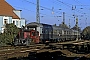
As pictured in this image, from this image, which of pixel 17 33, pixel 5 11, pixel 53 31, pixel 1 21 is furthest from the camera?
pixel 5 11

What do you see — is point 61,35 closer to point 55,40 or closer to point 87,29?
point 55,40

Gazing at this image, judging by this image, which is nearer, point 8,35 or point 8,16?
point 8,35

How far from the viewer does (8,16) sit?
175 feet

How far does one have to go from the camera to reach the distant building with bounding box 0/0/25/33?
5234 cm

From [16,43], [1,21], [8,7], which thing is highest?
[8,7]

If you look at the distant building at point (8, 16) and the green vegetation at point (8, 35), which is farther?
the distant building at point (8, 16)

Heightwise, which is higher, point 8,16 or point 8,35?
point 8,16

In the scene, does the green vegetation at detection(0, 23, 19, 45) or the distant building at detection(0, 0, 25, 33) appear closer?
the green vegetation at detection(0, 23, 19, 45)

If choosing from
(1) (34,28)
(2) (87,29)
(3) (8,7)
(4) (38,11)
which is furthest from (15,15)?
(2) (87,29)

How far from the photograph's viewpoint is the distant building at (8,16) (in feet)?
172

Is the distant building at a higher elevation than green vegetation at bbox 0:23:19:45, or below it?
higher

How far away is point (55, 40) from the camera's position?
48.3m

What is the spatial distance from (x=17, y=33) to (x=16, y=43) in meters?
4.21

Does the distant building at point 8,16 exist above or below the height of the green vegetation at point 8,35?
above
